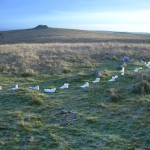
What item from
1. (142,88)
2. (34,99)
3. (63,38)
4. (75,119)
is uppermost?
(63,38)

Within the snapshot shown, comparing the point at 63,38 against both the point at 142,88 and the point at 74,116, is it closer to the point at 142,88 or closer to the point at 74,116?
the point at 142,88

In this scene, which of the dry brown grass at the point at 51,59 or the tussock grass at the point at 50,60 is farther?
the dry brown grass at the point at 51,59

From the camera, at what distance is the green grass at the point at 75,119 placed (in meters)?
9.41

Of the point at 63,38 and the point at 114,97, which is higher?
the point at 63,38

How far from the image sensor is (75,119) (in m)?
11.4

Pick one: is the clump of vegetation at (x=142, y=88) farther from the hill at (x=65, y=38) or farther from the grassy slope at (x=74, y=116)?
the hill at (x=65, y=38)

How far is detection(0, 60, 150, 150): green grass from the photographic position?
9414 millimetres

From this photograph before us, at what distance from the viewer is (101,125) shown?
35.8ft

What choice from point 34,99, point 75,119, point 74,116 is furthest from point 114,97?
point 34,99

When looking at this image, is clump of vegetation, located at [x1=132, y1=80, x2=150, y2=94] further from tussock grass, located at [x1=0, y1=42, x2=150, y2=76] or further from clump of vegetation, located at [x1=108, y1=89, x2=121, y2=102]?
tussock grass, located at [x1=0, y1=42, x2=150, y2=76]

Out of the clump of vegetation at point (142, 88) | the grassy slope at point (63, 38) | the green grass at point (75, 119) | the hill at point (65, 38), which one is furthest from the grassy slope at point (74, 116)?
the grassy slope at point (63, 38)

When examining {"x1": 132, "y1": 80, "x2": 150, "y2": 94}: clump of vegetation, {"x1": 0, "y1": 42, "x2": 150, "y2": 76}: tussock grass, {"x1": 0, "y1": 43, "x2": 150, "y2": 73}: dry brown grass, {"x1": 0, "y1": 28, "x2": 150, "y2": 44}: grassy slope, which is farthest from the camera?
{"x1": 0, "y1": 28, "x2": 150, "y2": 44}: grassy slope

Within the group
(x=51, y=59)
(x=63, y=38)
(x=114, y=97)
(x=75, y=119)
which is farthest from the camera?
(x=63, y=38)

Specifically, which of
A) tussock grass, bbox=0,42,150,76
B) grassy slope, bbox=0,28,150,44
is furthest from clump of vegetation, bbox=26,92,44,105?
grassy slope, bbox=0,28,150,44
